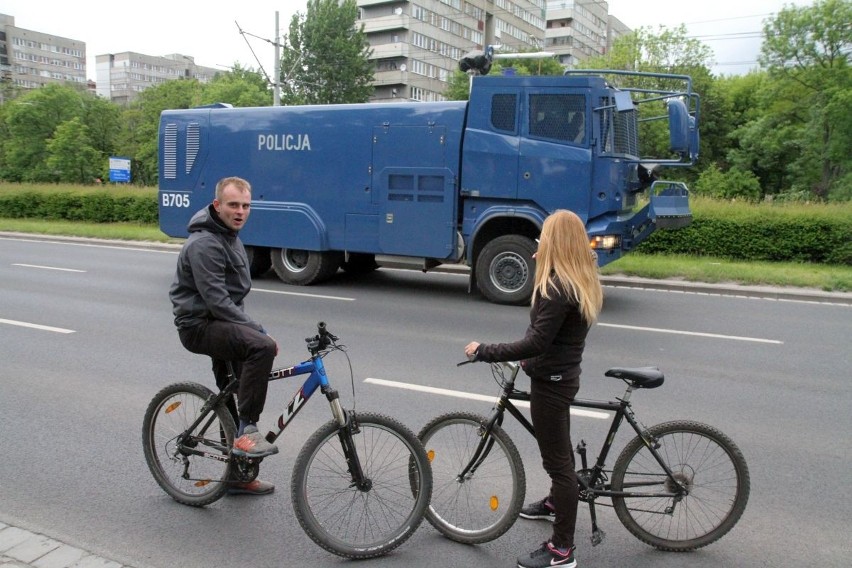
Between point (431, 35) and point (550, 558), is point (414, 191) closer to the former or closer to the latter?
point (550, 558)

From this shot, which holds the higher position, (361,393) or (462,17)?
(462,17)

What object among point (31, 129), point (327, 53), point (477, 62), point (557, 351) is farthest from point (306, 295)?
point (327, 53)

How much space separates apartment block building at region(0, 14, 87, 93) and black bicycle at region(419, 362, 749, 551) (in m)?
140

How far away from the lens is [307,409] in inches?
222

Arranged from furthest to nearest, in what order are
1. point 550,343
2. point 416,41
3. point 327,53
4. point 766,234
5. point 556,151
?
point 416,41
point 327,53
point 766,234
point 556,151
point 550,343

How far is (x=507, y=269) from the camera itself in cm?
1077

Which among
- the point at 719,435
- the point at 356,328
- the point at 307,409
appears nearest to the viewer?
the point at 719,435

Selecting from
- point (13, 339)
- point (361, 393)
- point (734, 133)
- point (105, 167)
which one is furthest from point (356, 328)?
point (105, 167)

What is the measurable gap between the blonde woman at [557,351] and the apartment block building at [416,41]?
77507mm

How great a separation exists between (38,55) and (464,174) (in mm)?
148191

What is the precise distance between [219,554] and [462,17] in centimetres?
9504

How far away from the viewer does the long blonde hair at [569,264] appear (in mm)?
3135

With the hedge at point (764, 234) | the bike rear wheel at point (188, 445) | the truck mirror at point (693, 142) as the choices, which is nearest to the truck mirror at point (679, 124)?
the truck mirror at point (693, 142)

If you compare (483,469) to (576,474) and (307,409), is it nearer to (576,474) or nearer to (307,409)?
(576,474)
